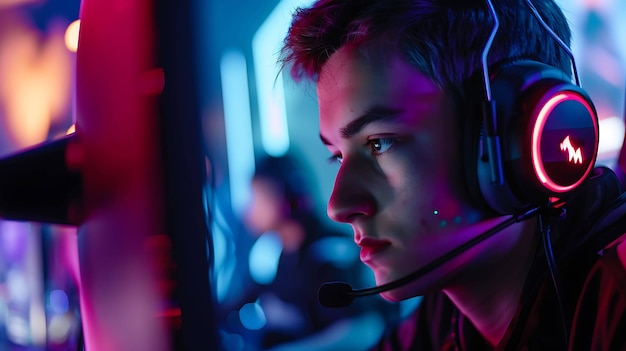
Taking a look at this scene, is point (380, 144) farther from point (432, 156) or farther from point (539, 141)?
point (539, 141)

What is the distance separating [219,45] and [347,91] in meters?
0.14

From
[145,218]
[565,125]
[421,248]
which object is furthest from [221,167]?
[565,125]

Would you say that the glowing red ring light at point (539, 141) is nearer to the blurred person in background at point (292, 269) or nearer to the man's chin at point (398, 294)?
the man's chin at point (398, 294)

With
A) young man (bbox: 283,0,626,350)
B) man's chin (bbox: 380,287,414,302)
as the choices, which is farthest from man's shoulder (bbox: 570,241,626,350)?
man's chin (bbox: 380,287,414,302)

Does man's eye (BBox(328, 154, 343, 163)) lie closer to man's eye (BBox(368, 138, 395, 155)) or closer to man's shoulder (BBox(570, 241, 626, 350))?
man's eye (BBox(368, 138, 395, 155))

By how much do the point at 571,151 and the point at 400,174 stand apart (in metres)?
0.16

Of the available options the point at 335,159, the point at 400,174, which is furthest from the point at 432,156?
the point at 335,159

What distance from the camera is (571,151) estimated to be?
1.83ft

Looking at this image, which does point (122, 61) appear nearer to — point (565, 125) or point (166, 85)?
point (166, 85)

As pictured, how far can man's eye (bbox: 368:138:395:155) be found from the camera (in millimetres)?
629

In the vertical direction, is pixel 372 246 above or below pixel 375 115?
below

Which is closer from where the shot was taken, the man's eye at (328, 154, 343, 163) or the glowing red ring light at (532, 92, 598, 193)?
the glowing red ring light at (532, 92, 598, 193)

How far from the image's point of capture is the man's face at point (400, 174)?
2.04 feet

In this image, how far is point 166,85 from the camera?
569 mm
